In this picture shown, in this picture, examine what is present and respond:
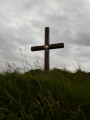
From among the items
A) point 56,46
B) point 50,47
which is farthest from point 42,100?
point 50,47

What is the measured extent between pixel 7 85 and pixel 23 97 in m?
0.51

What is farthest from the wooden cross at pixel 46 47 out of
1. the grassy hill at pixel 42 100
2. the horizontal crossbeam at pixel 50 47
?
the grassy hill at pixel 42 100

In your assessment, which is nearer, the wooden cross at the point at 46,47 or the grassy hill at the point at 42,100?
the grassy hill at the point at 42,100

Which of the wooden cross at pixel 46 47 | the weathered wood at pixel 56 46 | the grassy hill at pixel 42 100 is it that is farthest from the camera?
the wooden cross at pixel 46 47

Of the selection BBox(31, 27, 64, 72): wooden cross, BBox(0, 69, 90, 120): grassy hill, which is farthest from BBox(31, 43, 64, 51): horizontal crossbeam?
BBox(0, 69, 90, 120): grassy hill

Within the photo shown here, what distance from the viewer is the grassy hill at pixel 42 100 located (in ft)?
10.8

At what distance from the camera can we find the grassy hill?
3.28 meters

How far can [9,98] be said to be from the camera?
3854mm

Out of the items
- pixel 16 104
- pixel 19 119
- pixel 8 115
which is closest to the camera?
pixel 19 119

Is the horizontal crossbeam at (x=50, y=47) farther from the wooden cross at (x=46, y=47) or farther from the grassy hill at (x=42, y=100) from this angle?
the grassy hill at (x=42, y=100)

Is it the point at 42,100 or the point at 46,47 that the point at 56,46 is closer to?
the point at 46,47

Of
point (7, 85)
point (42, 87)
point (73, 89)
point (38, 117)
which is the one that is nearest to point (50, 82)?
point (42, 87)

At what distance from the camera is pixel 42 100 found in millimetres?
3650

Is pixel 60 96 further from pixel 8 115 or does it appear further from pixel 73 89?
pixel 8 115
